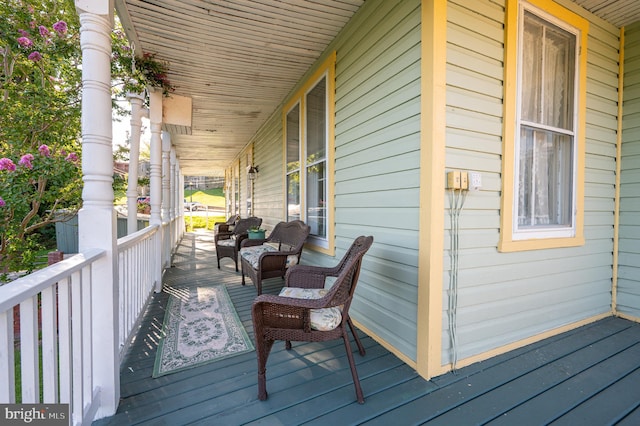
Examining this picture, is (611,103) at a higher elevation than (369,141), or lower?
higher

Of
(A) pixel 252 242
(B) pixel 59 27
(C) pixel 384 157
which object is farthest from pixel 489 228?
(B) pixel 59 27

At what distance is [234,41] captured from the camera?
3.06 metres

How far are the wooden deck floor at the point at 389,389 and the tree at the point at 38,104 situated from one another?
2476 mm

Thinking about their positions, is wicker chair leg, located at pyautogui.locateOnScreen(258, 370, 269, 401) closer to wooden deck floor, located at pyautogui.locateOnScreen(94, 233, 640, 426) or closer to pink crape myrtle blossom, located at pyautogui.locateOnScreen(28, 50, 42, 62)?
wooden deck floor, located at pyautogui.locateOnScreen(94, 233, 640, 426)

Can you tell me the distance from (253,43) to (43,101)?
289 cm

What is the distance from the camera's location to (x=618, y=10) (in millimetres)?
2637

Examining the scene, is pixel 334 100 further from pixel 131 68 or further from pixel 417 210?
pixel 131 68

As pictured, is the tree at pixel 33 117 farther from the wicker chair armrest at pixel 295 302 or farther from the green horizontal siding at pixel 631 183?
the green horizontal siding at pixel 631 183

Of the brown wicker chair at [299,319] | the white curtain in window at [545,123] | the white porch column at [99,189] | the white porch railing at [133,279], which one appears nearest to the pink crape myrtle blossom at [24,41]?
the white porch railing at [133,279]

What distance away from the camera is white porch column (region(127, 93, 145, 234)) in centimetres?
352

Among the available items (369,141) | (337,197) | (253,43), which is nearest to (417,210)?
(369,141)

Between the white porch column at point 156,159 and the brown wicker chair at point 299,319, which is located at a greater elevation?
the white porch column at point 156,159

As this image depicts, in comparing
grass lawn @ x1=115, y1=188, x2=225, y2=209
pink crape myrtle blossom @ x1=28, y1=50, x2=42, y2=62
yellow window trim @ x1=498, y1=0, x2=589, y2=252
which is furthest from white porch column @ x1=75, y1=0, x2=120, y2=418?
grass lawn @ x1=115, y1=188, x2=225, y2=209

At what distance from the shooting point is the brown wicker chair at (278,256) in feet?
10.9
